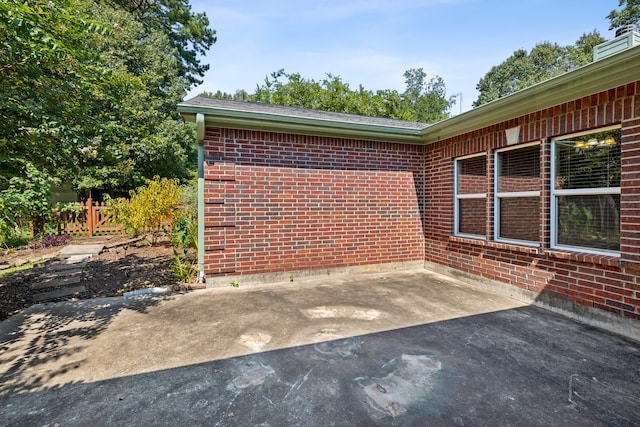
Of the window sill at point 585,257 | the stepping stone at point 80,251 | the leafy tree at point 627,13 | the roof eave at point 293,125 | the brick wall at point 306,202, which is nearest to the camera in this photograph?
the window sill at point 585,257

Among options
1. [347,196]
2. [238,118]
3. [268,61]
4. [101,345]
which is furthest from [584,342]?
[268,61]

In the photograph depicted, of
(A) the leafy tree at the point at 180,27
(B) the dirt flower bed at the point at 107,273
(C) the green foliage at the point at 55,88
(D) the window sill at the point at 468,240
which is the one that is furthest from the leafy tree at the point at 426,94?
(C) the green foliage at the point at 55,88

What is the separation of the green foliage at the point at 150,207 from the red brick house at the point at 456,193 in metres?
3.94

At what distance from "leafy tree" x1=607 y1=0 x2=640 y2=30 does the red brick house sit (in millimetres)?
29413

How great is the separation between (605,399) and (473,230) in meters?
3.52

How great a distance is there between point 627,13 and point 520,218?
31.5 m

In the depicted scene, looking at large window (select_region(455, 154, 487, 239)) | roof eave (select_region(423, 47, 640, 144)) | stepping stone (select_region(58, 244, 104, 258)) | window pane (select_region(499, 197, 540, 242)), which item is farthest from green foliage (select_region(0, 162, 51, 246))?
window pane (select_region(499, 197, 540, 242))

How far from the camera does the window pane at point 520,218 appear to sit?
4344mm

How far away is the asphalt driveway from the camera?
6.68ft

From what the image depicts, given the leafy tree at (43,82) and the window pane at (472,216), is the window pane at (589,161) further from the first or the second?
the leafy tree at (43,82)

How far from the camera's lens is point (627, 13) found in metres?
22.7

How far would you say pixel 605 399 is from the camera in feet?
7.13

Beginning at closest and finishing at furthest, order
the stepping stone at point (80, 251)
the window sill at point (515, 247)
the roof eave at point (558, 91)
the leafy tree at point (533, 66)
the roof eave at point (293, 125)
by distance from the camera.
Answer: the roof eave at point (558, 91) < the window sill at point (515, 247) < the roof eave at point (293, 125) < the stepping stone at point (80, 251) < the leafy tree at point (533, 66)

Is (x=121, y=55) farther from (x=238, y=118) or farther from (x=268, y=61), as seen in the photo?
(x=238, y=118)
